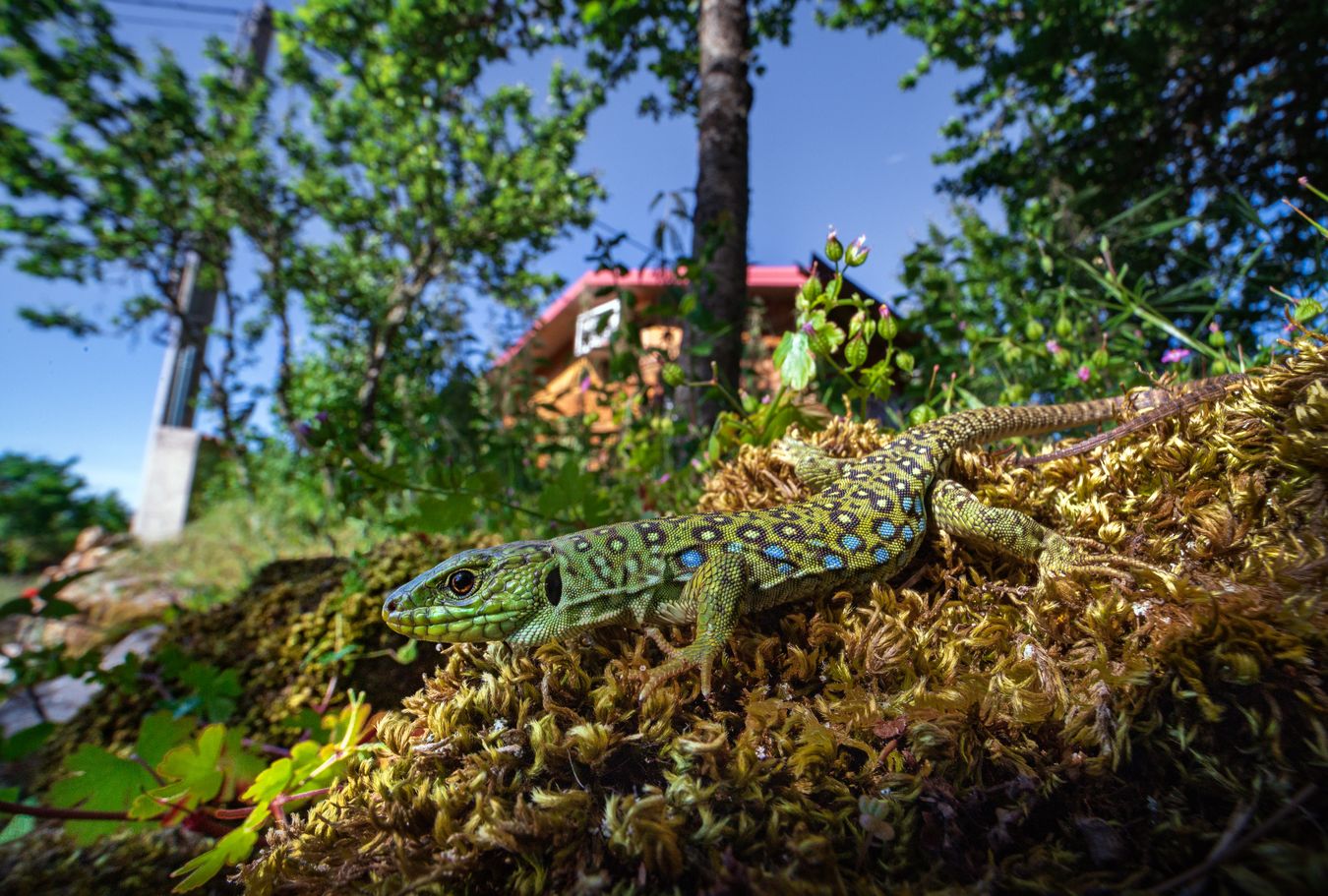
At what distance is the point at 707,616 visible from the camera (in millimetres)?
1789

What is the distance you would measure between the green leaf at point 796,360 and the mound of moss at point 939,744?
95 cm

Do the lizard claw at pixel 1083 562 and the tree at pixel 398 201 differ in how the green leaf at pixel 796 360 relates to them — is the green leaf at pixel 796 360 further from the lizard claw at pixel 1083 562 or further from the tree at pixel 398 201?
the tree at pixel 398 201

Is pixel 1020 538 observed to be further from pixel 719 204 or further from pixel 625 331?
pixel 719 204

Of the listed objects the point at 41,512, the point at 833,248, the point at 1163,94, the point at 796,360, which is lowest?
the point at 41,512

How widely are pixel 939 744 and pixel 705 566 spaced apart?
81 cm

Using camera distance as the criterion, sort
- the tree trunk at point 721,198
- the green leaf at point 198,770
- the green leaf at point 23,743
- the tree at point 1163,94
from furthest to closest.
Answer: the tree at point 1163,94 < the tree trunk at point 721,198 < the green leaf at point 23,743 < the green leaf at point 198,770

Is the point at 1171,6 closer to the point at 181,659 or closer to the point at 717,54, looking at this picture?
the point at 717,54

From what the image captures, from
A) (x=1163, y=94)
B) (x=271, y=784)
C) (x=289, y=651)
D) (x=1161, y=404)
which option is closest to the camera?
(x=271, y=784)

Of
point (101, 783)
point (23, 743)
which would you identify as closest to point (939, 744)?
point (101, 783)

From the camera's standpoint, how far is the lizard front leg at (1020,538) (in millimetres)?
1800

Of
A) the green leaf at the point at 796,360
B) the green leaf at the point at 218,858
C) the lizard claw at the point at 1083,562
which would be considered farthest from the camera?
the green leaf at the point at 796,360

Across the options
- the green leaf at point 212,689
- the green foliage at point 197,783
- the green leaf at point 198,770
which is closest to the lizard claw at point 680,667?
the green foliage at point 197,783

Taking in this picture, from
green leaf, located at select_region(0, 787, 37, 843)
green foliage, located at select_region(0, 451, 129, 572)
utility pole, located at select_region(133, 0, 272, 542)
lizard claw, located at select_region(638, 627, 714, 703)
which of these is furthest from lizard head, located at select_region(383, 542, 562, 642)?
green foliage, located at select_region(0, 451, 129, 572)

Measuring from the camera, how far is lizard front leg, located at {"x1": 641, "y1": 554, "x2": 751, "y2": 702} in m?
1.66
